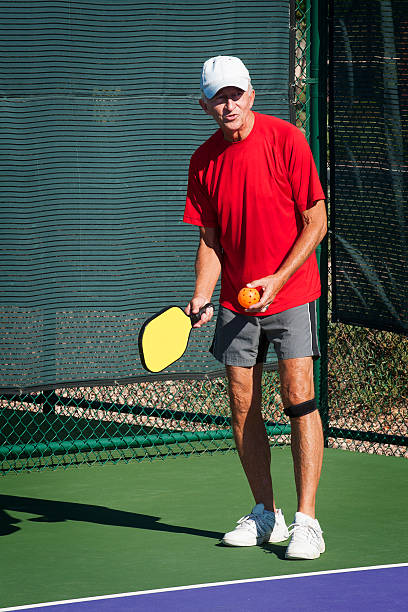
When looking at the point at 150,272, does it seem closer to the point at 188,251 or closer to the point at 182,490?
the point at 188,251

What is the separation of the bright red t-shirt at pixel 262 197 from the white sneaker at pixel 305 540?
0.91m

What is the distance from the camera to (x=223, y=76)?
4.75 m

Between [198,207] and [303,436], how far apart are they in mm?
1107

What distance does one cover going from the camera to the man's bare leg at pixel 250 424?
512cm

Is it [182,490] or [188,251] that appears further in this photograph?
[188,251]

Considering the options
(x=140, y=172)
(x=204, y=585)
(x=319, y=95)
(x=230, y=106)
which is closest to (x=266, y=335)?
(x=230, y=106)

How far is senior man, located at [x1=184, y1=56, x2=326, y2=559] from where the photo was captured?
4875 millimetres

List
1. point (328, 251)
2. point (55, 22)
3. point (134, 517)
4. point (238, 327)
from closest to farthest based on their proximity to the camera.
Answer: point (238, 327)
point (134, 517)
point (55, 22)
point (328, 251)

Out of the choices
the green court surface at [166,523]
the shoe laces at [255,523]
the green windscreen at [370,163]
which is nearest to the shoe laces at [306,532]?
the green court surface at [166,523]

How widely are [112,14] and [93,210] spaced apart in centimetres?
111

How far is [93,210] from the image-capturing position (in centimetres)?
661

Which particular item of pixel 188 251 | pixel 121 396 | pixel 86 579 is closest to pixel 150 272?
pixel 188 251

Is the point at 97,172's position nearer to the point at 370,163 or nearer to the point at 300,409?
the point at 370,163

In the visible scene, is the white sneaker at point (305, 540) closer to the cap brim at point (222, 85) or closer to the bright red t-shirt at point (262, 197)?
the bright red t-shirt at point (262, 197)
